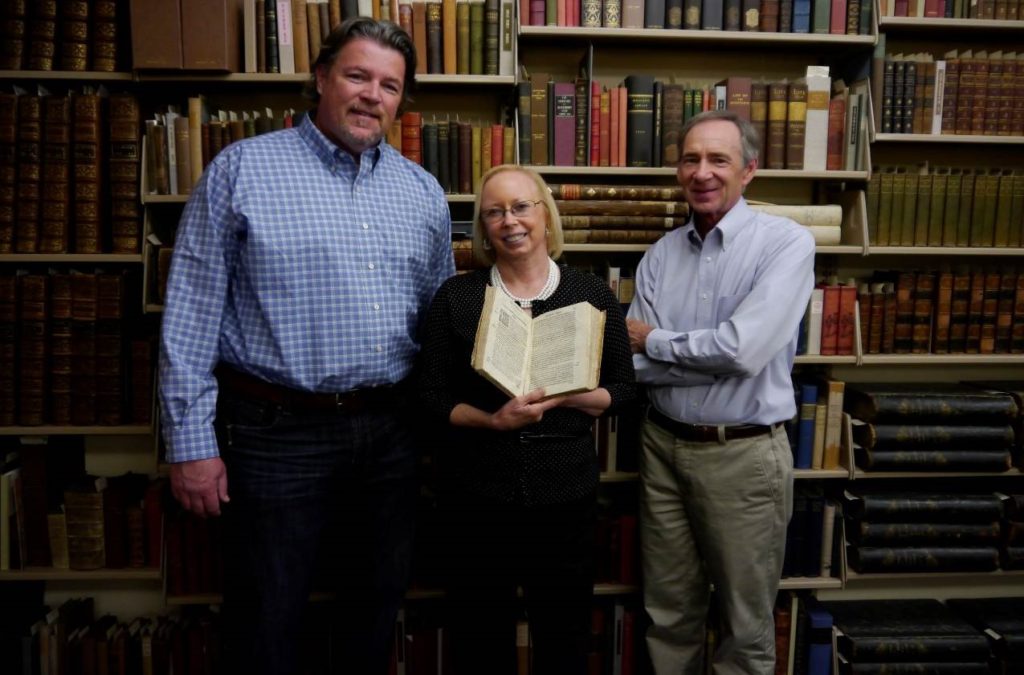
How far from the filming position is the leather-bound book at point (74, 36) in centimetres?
219

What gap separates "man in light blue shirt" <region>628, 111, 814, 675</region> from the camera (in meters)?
1.87

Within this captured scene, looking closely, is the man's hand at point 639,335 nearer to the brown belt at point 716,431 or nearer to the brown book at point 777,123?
the brown belt at point 716,431

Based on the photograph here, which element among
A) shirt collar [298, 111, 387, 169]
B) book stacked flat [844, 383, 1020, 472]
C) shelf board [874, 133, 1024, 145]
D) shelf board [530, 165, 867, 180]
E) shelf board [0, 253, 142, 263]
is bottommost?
book stacked flat [844, 383, 1020, 472]

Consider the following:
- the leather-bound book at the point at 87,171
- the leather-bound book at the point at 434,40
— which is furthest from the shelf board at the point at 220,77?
the leather-bound book at the point at 434,40

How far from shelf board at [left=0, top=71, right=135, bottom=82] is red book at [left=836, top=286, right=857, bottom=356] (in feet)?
7.87

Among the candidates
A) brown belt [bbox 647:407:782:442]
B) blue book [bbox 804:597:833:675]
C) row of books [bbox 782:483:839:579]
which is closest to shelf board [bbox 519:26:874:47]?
brown belt [bbox 647:407:782:442]

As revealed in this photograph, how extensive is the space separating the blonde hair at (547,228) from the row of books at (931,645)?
176 cm

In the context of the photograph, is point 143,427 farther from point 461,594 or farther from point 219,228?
point 461,594

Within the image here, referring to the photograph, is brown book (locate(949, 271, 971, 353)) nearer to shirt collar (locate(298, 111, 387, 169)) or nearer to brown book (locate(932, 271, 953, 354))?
brown book (locate(932, 271, 953, 354))

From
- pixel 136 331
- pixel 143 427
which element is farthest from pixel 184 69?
pixel 143 427

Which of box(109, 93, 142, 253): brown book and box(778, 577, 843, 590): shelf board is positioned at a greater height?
box(109, 93, 142, 253): brown book

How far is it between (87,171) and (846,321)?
2.50m

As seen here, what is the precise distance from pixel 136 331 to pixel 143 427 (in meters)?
0.32

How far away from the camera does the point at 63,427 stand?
2285 millimetres
